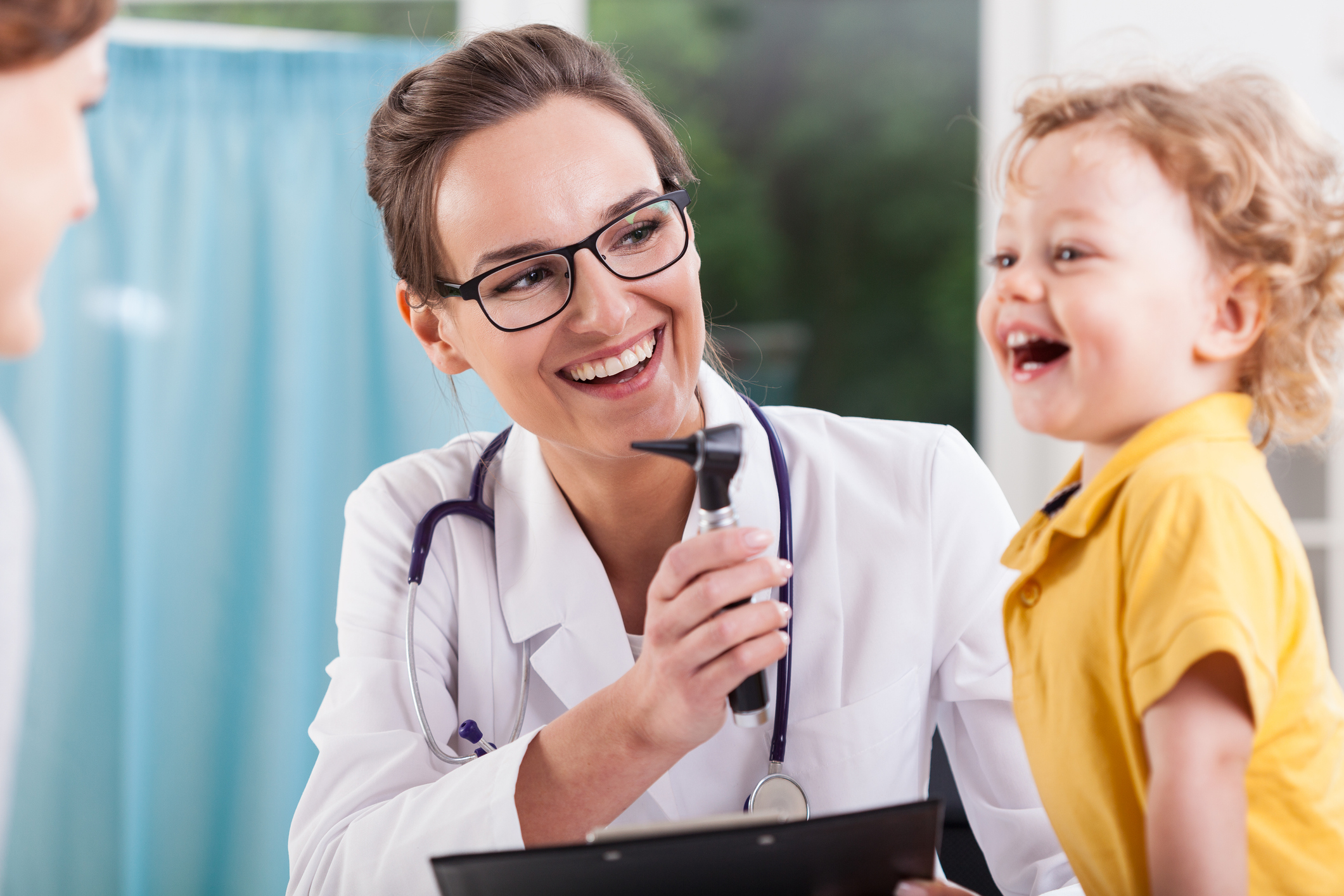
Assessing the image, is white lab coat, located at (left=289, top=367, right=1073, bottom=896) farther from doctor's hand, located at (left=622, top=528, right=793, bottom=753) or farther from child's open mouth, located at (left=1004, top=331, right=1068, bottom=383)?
child's open mouth, located at (left=1004, top=331, right=1068, bottom=383)

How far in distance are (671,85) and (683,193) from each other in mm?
3511

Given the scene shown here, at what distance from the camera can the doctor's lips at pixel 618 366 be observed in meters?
1.13

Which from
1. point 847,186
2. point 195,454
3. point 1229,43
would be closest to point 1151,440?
point 1229,43

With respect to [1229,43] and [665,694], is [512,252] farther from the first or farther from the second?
[1229,43]

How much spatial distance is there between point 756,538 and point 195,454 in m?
2.01

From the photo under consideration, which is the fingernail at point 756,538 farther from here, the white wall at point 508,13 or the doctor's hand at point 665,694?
the white wall at point 508,13

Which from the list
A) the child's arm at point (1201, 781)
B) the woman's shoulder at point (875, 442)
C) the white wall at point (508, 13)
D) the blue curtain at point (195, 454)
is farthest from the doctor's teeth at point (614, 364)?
the white wall at point (508, 13)

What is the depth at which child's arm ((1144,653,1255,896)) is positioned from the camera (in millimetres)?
578

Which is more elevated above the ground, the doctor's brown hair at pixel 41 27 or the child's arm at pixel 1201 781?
the doctor's brown hair at pixel 41 27

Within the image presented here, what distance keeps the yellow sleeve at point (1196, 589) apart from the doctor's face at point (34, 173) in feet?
2.12

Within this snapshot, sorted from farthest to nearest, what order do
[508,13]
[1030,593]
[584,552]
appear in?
[508,13] < [584,552] < [1030,593]

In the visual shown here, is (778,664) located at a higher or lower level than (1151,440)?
lower

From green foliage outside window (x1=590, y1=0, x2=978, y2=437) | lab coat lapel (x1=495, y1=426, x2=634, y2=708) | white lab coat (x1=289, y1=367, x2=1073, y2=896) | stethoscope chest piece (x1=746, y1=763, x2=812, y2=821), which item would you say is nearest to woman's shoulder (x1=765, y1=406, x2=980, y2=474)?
white lab coat (x1=289, y1=367, x2=1073, y2=896)

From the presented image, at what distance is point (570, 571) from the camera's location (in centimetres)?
123
